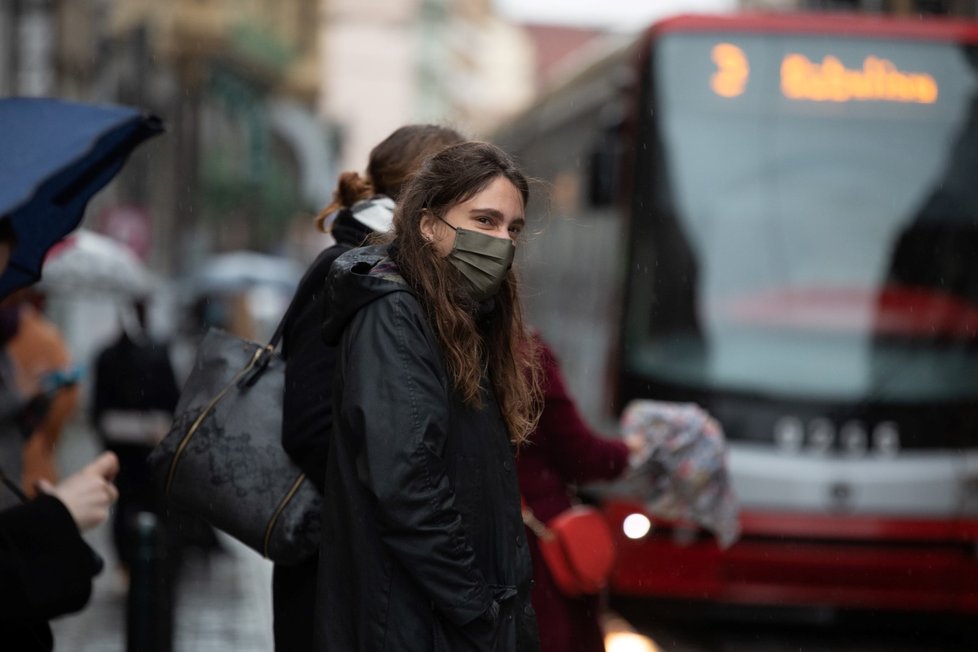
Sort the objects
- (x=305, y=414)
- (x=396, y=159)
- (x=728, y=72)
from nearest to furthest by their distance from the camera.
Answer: (x=305, y=414) → (x=396, y=159) → (x=728, y=72)

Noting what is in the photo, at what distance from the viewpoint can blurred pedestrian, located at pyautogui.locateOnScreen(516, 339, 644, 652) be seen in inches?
179

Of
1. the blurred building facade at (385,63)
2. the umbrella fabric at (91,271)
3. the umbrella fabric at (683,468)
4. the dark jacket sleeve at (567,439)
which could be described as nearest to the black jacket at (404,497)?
the dark jacket sleeve at (567,439)

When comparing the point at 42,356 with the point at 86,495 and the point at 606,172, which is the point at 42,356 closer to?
the point at 606,172

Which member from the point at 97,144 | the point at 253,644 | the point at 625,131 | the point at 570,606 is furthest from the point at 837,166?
the point at 97,144

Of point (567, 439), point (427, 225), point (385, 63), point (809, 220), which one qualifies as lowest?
point (385, 63)

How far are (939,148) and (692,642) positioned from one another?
3.08 meters

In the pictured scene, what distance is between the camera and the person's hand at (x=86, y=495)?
3627 mm

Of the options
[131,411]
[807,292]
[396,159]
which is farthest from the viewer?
[131,411]

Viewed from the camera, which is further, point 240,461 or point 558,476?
point 558,476

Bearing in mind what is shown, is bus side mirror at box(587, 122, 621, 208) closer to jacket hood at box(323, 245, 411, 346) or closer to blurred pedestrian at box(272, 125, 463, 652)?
A: blurred pedestrian at box(272, 125, 463, 652)

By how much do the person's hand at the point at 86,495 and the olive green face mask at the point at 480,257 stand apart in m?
0.99

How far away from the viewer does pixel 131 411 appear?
34.2 ft

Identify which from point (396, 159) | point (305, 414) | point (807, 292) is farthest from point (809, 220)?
point (305, 414)

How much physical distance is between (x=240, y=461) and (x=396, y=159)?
800 millimetres
